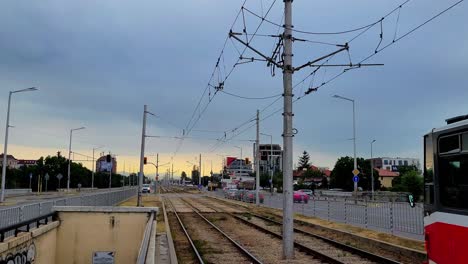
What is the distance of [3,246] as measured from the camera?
11906 mm

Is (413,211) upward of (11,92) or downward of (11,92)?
downward

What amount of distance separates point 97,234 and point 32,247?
507 centimetres

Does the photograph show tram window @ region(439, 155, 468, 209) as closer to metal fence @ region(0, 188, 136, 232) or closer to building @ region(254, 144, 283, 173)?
metal fence @ region(0, 188, 136, 232)

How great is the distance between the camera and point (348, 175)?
111 m

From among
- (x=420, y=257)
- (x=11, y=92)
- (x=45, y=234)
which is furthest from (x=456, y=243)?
(x=11, y=92)

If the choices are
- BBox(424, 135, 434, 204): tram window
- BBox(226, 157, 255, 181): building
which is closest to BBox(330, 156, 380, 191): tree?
BBox(226, 157, 255, 181): building

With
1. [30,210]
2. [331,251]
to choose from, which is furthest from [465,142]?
[30,210]

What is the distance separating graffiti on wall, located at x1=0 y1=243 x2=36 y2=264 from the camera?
12.3 metres

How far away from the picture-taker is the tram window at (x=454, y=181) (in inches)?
269

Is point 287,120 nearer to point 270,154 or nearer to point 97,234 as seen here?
point 97,234

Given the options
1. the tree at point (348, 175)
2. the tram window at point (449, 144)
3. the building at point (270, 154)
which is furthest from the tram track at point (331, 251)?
the tree at point (348, 175)

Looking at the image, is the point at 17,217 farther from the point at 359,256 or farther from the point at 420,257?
the point at 420,257

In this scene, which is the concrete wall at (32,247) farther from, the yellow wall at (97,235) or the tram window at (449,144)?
the tram window at (449,144)

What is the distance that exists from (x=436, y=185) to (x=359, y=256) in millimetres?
8168
